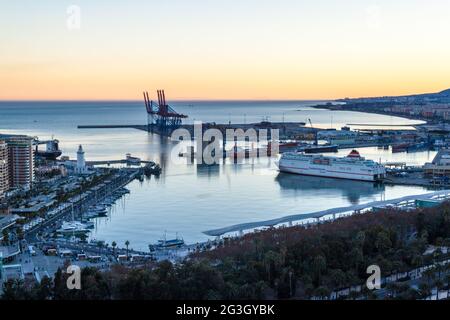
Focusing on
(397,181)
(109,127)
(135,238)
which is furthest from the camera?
(109,127)

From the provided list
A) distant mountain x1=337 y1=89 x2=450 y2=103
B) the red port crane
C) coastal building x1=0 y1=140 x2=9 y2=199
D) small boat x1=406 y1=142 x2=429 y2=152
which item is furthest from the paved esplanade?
distant mountain x1=337 y1=89 x2=450 y2=103

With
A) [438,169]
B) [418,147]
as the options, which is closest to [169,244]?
[438,169]

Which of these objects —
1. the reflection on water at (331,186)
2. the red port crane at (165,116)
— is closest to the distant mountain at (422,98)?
the red port crane at (165,116)

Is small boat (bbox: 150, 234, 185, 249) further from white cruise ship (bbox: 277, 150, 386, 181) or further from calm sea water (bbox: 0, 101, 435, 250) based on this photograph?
white cruise ship (bbox: 277, 150, 386, 181)

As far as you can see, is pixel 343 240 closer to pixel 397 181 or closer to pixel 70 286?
pixel 70 286
